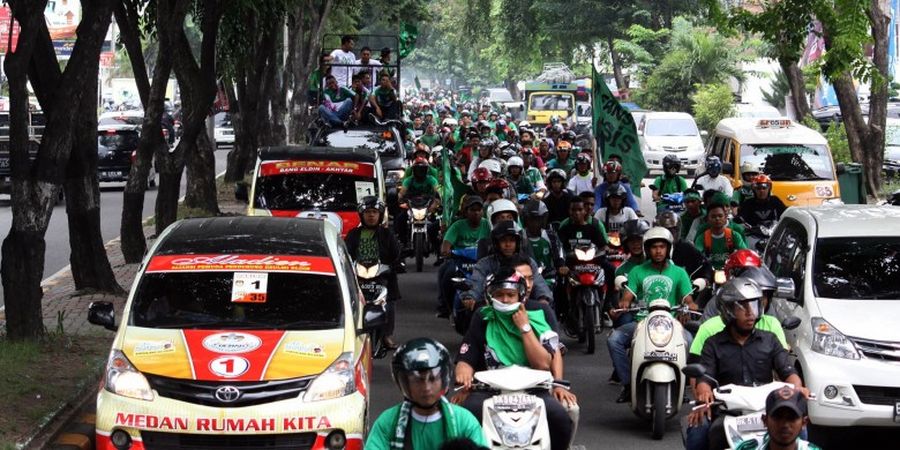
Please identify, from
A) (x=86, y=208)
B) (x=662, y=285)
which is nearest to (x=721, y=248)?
(x=662, y=285)

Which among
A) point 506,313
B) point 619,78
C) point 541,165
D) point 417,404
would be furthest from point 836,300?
point 619,78

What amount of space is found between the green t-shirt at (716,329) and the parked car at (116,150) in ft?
101

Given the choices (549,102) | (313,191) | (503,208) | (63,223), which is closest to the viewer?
(503,208)

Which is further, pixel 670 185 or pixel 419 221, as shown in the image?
pixel 419 221

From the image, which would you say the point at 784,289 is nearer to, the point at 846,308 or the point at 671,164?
the point at 846,308

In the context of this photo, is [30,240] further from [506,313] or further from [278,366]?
[506,313]

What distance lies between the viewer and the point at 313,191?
17.6 meters

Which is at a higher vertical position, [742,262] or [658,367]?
[742,262]

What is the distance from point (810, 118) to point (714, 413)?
28636 mm

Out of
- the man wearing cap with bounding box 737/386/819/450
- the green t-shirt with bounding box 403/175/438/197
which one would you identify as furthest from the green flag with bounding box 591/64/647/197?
the man wearing cap with bounding box 737/386/819/450

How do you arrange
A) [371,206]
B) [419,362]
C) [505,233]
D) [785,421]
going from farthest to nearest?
[371,206] < [505,233] < [419,362] < [785,421]

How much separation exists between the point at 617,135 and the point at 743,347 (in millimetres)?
12860

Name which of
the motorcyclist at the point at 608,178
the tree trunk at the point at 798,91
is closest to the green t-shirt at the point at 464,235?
the motorcyclist at the point at 608,178

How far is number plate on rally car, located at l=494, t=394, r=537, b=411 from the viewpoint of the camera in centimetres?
750
